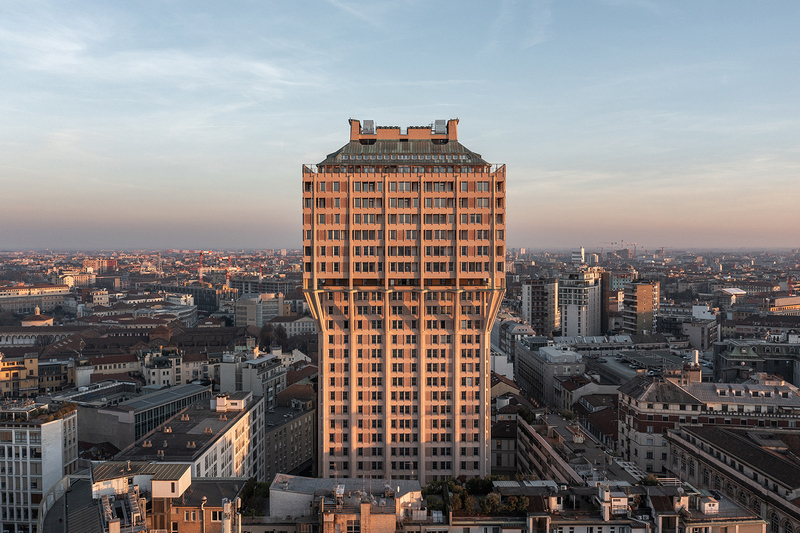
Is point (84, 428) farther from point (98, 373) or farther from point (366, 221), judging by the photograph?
point (366, 221)

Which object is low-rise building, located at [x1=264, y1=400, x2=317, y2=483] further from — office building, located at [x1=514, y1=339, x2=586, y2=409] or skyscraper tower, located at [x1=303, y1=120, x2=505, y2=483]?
office building, located at [x1=514, y1=339, x2=586, y2=409]

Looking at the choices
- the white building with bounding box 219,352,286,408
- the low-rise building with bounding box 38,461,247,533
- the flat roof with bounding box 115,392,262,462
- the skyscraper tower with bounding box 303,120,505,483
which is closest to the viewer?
the low-rise building with bounding box 38,461,247,533

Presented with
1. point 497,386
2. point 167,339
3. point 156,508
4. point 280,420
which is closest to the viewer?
point 156,508

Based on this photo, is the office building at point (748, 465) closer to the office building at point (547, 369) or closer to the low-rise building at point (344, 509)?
the low-rise building at point (344, 509)

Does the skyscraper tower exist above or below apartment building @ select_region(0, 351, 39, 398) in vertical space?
above

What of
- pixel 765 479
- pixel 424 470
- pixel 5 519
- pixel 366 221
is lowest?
pixel 5 519

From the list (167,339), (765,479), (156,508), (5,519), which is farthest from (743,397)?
(167,339)

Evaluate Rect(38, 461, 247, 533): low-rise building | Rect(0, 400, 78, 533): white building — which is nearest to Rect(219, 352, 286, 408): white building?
Rect(0, 400, 78, 533): white building

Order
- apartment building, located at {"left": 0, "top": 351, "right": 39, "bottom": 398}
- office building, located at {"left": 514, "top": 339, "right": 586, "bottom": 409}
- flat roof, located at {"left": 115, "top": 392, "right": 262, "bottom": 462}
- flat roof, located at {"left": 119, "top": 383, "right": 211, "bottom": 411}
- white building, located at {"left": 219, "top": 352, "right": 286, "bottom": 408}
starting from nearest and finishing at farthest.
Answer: flat roof, located at {"left": 115, "top": 392, "right": 262, "bottom": 462}
flat roof, located at {"left": 119, "top": 383, "right": 211, "bottom": 411}
white building, located at {"left": 219, "top": 352, "right": 286, "bottom": 408}
apartment building, located at {"left": 0, "top": 351, "right": 39, "bottom": 398}
office building, located at {"left": 514, "top": 339, "right": 586, "bottom": 409}
